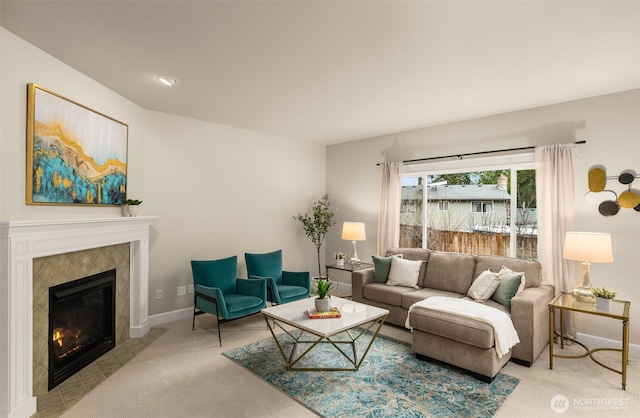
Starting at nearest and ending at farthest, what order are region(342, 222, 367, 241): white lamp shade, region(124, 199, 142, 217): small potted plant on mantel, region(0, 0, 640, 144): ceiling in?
region(0, 0, 640, 144): ceiling, region(124, 199, 142, 217): small potted plant on mantel, region(342, 222, 367, 241): white lamp shade

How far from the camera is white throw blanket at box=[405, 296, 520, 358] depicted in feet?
9.25

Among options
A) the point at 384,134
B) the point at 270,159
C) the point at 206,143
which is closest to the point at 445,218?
the point at 384,134

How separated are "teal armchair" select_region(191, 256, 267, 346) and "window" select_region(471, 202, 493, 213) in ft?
9.94

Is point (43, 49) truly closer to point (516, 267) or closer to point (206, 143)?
point (206, 143)

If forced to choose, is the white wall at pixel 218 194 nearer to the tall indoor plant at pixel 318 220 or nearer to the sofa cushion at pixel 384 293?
the tall indoor plant at pixel 318 220

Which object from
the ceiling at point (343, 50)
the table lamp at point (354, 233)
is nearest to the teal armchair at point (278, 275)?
the table lamp at point (354, 233)

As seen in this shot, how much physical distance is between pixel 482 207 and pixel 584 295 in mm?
1629

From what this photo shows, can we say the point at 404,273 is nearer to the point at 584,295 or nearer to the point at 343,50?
the point at 584,295

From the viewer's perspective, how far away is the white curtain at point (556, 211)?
3.67 meters

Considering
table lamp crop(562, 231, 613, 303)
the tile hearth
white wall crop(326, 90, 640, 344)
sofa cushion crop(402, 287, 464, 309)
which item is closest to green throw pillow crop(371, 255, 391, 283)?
sofa cushion crop(402, 287, 464, 309)

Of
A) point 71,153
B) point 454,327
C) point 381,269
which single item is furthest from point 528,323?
point 71,153

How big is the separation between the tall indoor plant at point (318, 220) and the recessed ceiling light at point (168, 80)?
121 inches

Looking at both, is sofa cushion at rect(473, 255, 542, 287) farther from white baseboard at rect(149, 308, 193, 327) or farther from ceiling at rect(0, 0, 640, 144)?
white baseboard at rect(149, 308, 193, 327)

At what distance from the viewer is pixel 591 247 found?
10.3 ft
